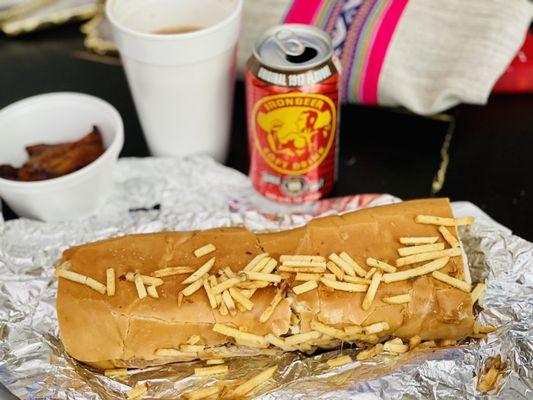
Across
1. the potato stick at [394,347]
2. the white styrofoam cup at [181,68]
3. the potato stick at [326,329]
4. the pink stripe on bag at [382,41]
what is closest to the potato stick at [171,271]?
the potato stick at [326,329]

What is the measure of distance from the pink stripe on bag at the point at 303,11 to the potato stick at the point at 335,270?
0.69 m

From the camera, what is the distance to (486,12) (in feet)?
4.75

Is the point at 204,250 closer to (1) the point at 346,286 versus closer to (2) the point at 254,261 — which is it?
(2) the point at 254,261

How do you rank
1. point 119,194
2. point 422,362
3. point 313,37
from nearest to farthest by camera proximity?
1. point 422,362
2. point 313,37
3. point 119,194

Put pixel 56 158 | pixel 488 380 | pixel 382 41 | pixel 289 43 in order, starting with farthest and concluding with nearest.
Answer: pixel 382 41 → pixel 56 158 → pixel 289 43 → pixel 488 380

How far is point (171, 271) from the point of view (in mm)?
1041

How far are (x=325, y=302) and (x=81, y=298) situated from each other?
1.21 ft

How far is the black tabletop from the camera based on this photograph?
138 centimetres

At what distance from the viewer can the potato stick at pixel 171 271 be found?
104 cm

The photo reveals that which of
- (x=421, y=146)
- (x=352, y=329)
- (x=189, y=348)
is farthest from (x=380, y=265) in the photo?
(x=421, y=146)

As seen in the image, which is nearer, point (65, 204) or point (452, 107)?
point (65, 204)

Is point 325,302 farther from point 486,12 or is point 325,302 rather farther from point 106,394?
point 486,12

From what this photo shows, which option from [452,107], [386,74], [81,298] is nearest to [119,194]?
[81,298]

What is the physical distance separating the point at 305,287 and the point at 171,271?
0.21 meters
